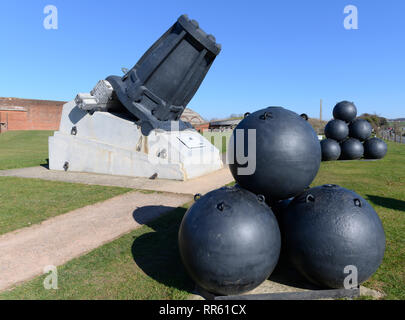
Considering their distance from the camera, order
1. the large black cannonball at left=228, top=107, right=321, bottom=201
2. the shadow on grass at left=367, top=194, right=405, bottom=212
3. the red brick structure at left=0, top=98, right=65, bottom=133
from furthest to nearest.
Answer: the red brick structure at left=0, top=98, right=65, bottom=133
the shadow on grass at left=367, top=194, right=405, bottom=212
the large black cannonball at left=228, top=107, right=321, bottom=201

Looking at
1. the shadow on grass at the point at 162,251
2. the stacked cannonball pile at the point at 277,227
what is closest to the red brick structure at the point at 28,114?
the shadow on grass at the point at 162,251

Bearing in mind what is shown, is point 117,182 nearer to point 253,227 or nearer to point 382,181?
point 253,227

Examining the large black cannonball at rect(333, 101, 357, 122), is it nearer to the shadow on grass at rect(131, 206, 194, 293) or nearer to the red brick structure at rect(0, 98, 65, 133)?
the shadow on grass at rect(131, 206, 194, 293)

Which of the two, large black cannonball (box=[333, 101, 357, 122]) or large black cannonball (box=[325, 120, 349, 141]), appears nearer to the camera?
large black cannonball (box=[325, 120, 349, 141])

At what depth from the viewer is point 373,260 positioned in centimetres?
A: 296

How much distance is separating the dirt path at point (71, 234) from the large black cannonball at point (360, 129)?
1059 cm

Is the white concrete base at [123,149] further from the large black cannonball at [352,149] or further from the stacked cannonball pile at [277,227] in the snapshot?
the large black cannonball at [352,149]

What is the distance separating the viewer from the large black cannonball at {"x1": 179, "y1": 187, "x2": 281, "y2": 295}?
280 centimetres


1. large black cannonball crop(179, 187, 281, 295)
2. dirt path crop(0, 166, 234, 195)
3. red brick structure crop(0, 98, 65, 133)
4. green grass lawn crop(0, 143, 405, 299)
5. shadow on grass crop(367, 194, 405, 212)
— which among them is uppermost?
red brick structure crop(0, 98, 65, 133)

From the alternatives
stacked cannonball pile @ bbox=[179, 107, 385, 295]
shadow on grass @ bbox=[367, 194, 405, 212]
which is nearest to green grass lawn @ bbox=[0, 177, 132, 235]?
stacked cannonball pile @ bbox=[179, 107, 385, 295]

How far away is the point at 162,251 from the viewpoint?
412 cm

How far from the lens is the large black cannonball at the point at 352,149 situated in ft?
46.0

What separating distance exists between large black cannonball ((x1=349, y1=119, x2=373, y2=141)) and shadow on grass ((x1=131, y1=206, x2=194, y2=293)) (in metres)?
11.4
